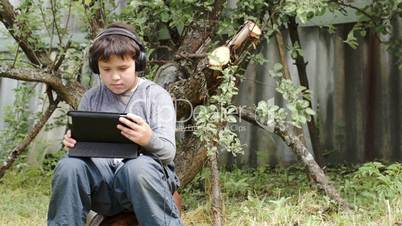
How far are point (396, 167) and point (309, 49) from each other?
222 centimetres

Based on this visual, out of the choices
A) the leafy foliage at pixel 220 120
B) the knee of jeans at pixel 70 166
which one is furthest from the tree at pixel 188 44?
the knee of jeans at pixel 70 166

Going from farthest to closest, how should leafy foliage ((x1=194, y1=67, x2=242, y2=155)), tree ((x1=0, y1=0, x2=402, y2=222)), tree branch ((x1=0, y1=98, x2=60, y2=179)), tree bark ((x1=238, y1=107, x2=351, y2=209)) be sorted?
tree branch ((x1=0, y1=98, x2=60, y2=179)) < tree bark ((x1=238, y1=107, x2=351, y2=209)) < tree ((x1=0, y1=0, x2=402, y2=222)) < leafy foliage ((x1=194, y1=67, x2=242, y2=155))

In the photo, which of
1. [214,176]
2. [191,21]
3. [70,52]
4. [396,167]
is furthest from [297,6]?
[70,52]

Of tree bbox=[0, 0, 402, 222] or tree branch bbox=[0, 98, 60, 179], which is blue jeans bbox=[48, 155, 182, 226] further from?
tree branch bbox=[0, 98, 60, 179]

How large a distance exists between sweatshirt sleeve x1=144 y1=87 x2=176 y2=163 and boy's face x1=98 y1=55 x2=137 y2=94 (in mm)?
152

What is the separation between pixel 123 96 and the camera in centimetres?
302

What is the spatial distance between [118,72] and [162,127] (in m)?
0.35

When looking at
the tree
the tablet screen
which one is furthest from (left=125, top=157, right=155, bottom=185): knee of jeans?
the tree

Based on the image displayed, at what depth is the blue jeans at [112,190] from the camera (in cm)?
256

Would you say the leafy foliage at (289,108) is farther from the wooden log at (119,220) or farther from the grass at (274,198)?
the wooden log at (119,220)

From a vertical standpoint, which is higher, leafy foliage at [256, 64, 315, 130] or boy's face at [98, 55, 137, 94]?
boy's face at [98, 55, 137, 94]

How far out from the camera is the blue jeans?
8.41 feet

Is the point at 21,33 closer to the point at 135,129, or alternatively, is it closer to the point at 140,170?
the point at 135,129

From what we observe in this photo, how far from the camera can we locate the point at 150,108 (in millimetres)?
2934
